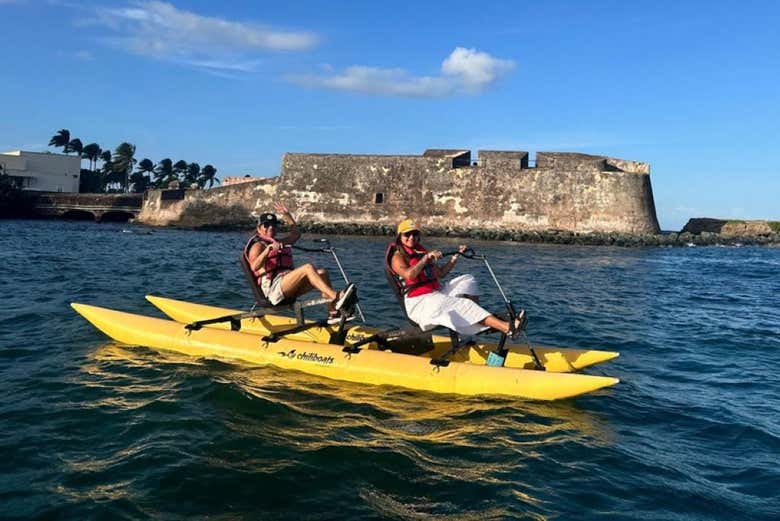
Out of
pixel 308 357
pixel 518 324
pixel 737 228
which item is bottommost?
pixel 308 357

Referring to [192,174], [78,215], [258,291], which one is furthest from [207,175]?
[258,291]

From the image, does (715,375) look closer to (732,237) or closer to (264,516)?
(264,516)

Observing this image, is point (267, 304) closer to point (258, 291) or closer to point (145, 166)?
point (258, 291)

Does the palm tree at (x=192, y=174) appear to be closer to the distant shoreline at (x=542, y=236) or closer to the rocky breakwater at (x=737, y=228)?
the distant shoreline at (x=542, y=236)

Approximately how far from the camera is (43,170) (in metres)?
62.1

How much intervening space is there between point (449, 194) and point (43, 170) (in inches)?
1792

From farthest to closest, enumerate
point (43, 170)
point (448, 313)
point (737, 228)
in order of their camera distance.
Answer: point (43, 170) < point (737, 228) < point (448, 313)

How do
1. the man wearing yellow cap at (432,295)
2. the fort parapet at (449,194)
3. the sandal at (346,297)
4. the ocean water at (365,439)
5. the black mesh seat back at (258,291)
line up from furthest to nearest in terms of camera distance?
the fort parapet at (449,194), the black mesh seat back at (258,291), the sandal at (346,297), the man wearing yellow cap at (432,295), the ocean water at (365,439)

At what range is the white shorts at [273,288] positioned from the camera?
767 cm

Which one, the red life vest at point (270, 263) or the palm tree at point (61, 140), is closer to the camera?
the red life vest at point (270, 263)

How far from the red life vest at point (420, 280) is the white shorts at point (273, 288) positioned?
1.66 metres

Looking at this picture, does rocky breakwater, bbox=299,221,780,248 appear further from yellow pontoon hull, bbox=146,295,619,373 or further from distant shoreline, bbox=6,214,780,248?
yellow pontoon hull, bbox=146,295,619,373

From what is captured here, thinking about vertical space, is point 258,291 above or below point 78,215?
below

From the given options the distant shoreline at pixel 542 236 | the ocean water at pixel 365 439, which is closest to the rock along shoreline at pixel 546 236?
the distant shoreline at pixel 542 236
